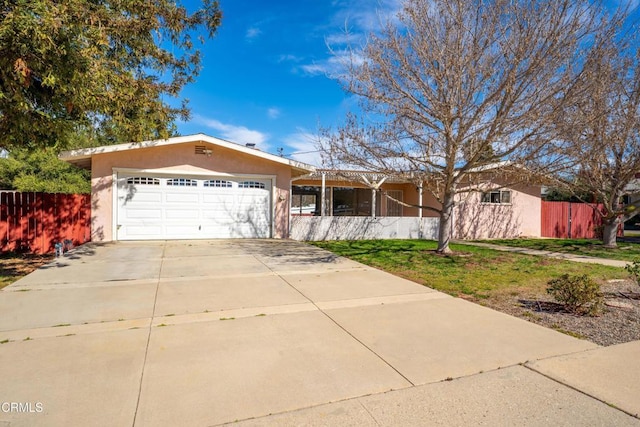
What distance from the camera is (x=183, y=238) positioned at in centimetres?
1285

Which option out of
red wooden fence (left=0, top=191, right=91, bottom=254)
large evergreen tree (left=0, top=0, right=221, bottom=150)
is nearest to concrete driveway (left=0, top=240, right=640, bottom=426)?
large evergreen tree (left=0, top=0, right=221, bottom=150)

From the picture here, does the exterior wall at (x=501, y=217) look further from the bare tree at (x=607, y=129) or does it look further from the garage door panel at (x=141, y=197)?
the garage door panel at (x=141, y=197)

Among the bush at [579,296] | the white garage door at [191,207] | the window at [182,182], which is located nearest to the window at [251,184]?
the white garage door at [191,207]

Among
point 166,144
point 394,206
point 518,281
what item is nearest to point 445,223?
point 518,281

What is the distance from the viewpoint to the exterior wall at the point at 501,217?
17516 millimetres

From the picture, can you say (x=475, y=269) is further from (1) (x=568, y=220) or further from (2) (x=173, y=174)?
(1) (x=568, y=220)

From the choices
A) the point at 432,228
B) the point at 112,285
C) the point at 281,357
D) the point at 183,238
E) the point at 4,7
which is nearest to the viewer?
the point at 281,357

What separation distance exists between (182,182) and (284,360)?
1061 cm

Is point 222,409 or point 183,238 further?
point 183,238

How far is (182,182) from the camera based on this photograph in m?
12.9

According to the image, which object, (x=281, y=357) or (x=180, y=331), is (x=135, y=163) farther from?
(x=281, y=357)

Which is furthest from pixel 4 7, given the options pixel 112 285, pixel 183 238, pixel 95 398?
pixel 183 238

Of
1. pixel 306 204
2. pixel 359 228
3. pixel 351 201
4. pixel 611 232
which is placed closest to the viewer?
pixel 611 232

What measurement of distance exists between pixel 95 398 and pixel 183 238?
10521 millimetres
